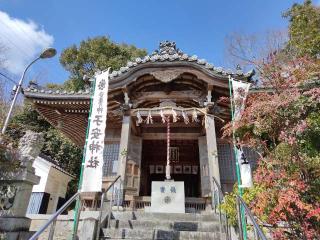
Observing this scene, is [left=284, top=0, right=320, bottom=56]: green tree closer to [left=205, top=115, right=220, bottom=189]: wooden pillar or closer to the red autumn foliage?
[left=205, top=115, right=220, bottom=189]: wooden pillar

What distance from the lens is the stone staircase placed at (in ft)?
18.4

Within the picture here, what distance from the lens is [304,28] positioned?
53.0 feet

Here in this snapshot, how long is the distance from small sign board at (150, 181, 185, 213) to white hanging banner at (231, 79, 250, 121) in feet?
9.82

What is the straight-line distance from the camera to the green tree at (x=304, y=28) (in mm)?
14203

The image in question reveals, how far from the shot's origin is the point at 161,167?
15.2 m

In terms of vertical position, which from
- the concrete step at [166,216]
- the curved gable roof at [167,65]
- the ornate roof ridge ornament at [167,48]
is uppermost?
the ornate roof ridge ornament at [167,48]

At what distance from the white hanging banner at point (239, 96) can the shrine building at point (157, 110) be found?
121 cm

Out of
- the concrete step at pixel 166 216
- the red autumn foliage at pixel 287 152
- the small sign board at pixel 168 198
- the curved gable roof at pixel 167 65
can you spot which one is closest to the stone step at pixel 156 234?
the concrete step at pixel 166 216

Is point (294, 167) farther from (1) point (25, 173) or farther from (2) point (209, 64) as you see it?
(1) point (25, 173)

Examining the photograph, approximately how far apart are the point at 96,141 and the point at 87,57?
22.8 metres

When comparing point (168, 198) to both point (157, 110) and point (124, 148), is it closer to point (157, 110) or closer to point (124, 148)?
point (124, 148)

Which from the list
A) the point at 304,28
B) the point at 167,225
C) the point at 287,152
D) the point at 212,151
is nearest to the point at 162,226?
the point at 167,225

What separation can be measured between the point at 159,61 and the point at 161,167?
782cm

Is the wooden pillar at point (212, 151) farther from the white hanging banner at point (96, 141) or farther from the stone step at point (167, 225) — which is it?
the white hanging banner at point (96, 141)
